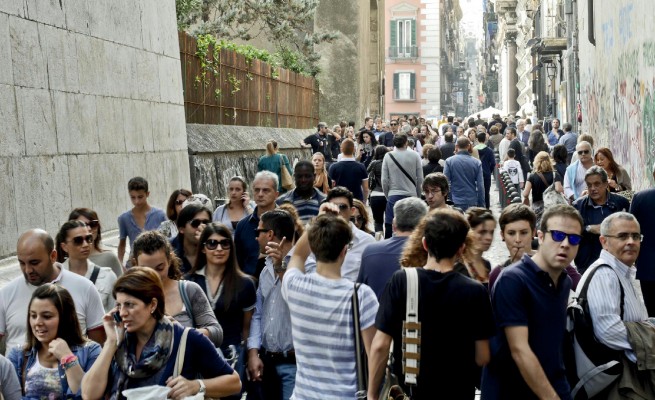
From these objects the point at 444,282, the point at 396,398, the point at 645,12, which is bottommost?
the point at 396,398

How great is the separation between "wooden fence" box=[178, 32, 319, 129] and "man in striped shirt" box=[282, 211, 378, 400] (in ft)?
46.4

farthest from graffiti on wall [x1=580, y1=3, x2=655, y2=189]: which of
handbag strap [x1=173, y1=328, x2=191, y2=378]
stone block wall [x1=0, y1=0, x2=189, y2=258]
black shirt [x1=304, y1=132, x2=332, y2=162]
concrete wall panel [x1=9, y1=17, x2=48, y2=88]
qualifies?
handbag strap [x1=173, y1=328, x2=191, y2=378]

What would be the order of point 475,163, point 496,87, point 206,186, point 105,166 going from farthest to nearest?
point 496,87, point 206,186, point 475,163, point 105,166

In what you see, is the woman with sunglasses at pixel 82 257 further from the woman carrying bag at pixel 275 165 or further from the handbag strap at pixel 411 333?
the woman carrying bag at pixel 275 165

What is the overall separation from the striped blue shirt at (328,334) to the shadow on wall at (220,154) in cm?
1258

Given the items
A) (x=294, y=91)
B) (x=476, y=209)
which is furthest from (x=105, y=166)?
(x=294, y=91)

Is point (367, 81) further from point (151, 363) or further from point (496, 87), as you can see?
point (496, 87)

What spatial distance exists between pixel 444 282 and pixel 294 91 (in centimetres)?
2552

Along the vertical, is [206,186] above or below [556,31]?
below

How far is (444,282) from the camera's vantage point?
16.6 ft

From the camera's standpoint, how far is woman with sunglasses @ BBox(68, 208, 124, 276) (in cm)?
801

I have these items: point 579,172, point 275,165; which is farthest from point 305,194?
point 275,165

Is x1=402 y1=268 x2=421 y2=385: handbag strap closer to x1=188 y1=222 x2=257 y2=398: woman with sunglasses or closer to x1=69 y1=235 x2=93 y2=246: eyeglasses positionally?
x1=188 y1=222 x2=257 y2=398: woman with sunglasses

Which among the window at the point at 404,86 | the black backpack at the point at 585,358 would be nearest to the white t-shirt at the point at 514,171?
the black backpack at the point at 585,358
